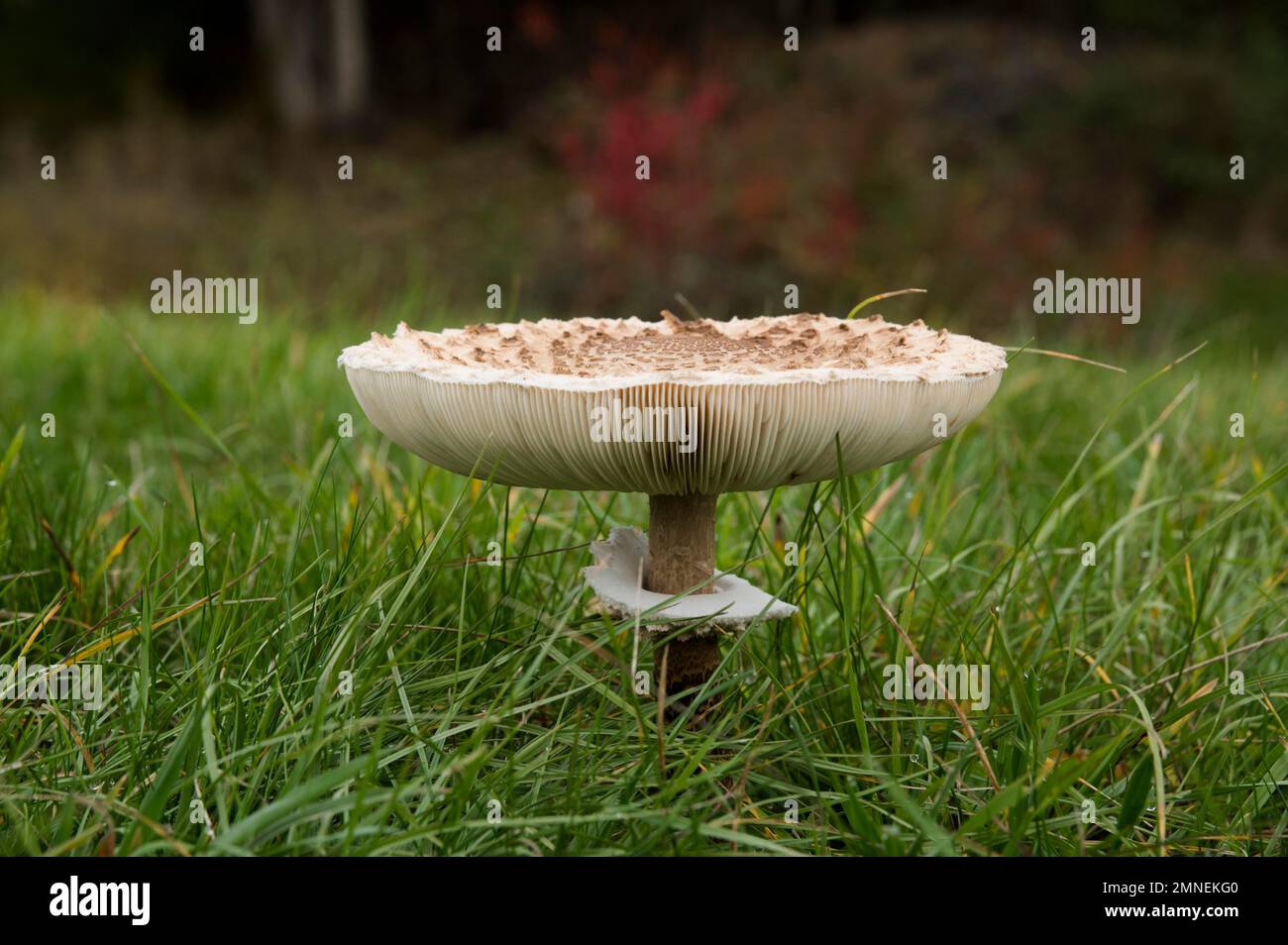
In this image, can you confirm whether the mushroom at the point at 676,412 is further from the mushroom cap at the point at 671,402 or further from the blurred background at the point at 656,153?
the blurred background at the point at 656,153

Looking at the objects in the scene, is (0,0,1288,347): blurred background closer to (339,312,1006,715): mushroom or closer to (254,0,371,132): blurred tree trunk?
(254,0,371,132): blurred tree trunk

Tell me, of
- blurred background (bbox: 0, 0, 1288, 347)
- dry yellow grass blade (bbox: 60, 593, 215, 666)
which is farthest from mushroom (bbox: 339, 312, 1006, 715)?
blurred background (bbox: 0, 0, 1288, 347)

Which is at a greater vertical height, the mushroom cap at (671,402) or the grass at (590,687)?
the mushroom cap at (671,402)

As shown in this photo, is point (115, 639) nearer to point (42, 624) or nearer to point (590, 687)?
point (42, 624)

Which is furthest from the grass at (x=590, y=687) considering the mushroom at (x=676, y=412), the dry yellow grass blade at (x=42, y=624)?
the mushroom at (x=676, y=412)

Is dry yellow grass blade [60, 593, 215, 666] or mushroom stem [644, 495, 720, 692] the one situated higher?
mushroom stem [644, 495, 720, 692]
